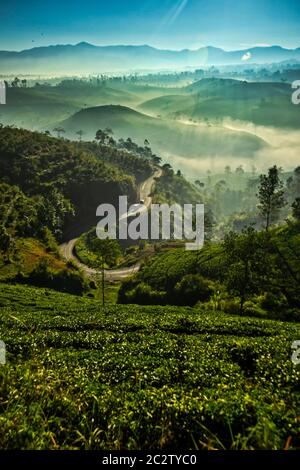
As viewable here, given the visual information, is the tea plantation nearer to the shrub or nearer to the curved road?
the shrub

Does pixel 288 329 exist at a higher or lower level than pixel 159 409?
lower

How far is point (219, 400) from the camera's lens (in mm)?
13164

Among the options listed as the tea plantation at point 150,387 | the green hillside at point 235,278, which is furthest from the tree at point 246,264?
the tea plantation at point 150,387

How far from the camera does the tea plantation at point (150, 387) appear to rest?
1112 centimetres

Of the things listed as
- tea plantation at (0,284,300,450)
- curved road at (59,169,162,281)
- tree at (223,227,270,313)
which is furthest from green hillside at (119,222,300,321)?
curved road at (59,169,162,281)

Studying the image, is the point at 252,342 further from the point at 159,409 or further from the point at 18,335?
the point at 18,335

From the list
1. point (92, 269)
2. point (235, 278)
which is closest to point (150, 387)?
point (235, 278)

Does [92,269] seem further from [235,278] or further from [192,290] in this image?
[235,278]

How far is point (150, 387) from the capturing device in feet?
54.6

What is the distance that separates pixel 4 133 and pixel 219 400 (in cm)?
19894

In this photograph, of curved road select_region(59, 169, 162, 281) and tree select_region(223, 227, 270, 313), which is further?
curved road select_region(59, 169, 162, 281)

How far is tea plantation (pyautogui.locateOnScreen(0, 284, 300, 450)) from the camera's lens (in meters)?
11.1
